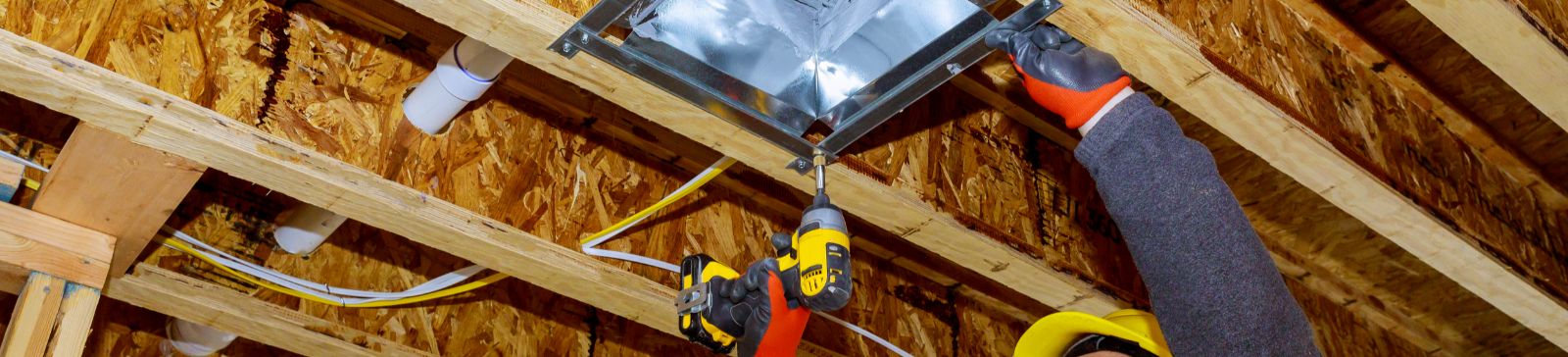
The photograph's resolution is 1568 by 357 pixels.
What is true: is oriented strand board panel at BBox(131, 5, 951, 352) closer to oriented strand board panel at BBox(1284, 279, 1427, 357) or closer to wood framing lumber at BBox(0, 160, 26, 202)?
wood framing lumber at BBox(0, 160, 26, 202)

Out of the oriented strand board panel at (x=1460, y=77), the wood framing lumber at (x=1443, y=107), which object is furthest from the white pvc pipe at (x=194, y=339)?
the oriented strand board panel at (x=1460, y=77)

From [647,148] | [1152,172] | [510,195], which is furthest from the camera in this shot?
[647,148]

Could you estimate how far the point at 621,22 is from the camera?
1981mm

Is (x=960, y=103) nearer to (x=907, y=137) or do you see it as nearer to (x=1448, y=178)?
→ (x=907, y=137)

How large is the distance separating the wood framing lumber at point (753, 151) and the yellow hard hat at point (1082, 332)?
0.53 metres

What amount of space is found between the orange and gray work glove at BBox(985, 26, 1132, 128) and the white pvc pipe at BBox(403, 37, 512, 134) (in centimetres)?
89

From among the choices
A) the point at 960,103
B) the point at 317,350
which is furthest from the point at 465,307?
the point at 960,103

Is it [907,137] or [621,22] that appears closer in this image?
[621,22]

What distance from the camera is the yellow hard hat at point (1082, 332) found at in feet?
6.19

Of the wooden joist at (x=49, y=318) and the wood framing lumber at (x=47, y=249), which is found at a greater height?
the wood framing lumber at (x=47, y=249)

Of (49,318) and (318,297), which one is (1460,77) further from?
(49,318)

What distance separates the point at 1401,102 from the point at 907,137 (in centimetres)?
146

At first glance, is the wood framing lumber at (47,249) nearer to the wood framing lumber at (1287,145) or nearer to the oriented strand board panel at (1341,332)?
the wood framing lumber at (1287,145)

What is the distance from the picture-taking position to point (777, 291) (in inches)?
80.4
